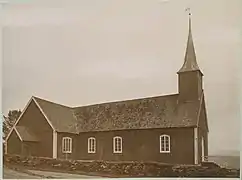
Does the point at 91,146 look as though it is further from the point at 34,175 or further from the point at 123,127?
the point at 34,175

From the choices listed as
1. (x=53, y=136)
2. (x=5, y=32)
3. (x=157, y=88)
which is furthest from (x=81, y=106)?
(x=5, y=32)

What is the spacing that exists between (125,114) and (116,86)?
119 millimetres

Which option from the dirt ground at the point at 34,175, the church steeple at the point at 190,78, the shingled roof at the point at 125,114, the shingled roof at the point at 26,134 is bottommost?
the dirt ground at the point at 34,175

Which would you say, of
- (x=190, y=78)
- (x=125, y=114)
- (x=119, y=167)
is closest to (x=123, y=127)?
(x=125, y=114)

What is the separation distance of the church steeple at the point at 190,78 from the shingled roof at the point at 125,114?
0.03m

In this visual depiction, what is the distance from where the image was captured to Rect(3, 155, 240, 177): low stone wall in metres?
1.83

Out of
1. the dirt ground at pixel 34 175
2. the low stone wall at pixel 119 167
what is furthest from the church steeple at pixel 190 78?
the dirt ground at pixel 34 175

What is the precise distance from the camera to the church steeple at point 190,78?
1845mm

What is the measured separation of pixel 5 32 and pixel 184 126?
0.81m

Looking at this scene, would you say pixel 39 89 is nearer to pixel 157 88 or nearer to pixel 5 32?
pixel 5 32

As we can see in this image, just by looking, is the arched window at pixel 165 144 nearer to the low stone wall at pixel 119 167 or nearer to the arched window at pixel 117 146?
the low stone wall at pixel 119 167

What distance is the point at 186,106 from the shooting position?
1863 millimetres

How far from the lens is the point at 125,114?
1877mm

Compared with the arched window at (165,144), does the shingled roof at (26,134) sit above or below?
above
